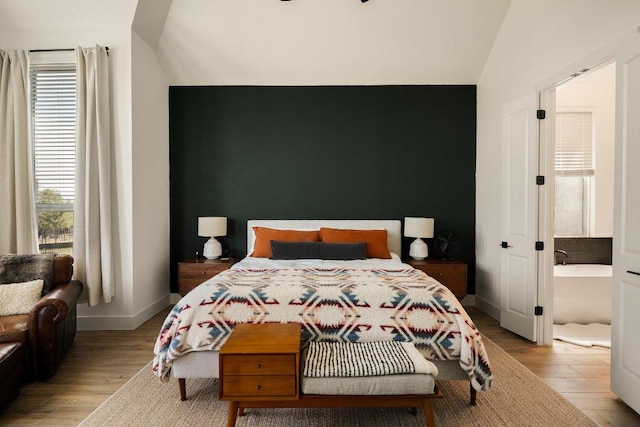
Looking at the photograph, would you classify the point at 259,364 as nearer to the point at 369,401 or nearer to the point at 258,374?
the point at 258,374

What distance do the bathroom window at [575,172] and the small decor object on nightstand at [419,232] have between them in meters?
1.86

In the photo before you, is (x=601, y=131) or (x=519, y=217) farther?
(x=601, y=131)

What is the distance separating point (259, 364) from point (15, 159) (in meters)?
3.33

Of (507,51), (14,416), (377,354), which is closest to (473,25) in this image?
(507,51)

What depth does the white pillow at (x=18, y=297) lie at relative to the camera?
2785mm

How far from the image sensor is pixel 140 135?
395 centimetres

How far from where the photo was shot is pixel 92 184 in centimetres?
357

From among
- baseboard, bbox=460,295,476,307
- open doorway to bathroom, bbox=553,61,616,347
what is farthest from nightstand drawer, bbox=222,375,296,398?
open doorway to bathroom, bbox=553,61,616,347

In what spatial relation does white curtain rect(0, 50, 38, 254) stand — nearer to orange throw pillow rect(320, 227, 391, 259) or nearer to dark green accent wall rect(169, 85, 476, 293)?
dark green accent wall rect(169, 85, 476, 293)

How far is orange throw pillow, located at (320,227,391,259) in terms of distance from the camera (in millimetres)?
4188

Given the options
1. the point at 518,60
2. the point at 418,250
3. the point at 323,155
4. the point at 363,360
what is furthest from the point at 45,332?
the point at 518,60

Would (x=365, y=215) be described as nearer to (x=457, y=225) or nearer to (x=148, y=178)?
(x=457, y=225)

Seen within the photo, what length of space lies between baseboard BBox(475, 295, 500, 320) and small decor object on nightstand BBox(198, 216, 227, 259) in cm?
319

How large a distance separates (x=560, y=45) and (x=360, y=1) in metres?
1.94
